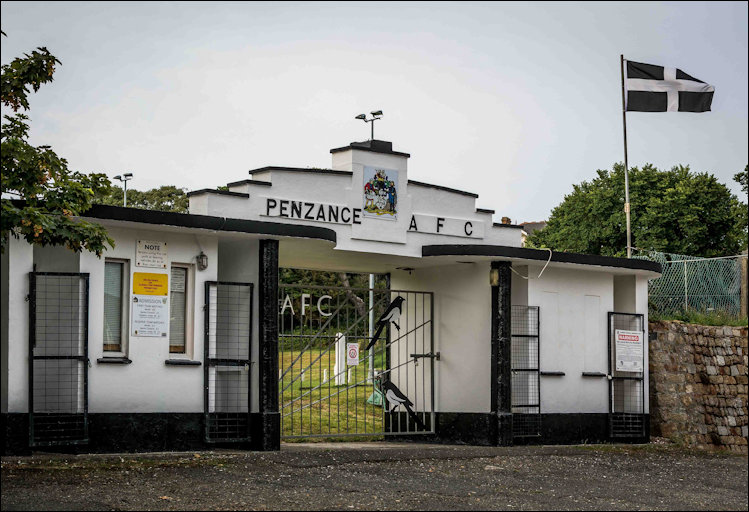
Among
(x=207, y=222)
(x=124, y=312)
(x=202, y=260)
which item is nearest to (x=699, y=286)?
(x=202, y=260)

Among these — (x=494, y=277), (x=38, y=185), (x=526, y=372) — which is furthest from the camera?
(x=526, y=372)

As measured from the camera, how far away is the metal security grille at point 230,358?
49.4ft

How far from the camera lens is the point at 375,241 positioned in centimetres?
1716

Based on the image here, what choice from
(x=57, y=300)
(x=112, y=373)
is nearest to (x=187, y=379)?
(x=112, y=373)

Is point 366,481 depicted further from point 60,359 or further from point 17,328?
point 17,328

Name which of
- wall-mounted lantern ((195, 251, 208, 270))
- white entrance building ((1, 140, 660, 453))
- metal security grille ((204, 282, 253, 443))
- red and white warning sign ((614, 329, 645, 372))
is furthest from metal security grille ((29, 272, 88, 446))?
red and white warning sign ((614, 329, 645, 372))

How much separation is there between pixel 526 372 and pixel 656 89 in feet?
26.3

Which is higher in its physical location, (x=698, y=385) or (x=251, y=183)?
(x=251, y=183)

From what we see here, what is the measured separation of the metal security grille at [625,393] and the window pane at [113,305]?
9010mm

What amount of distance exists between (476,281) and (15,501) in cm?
978

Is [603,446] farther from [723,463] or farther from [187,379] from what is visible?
[187,379]

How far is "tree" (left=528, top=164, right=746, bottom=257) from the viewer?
4228cm

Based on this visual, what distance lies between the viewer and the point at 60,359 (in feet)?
44.5

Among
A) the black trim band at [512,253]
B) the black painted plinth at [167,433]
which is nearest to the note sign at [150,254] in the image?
the black painted plinth at [167,433]
